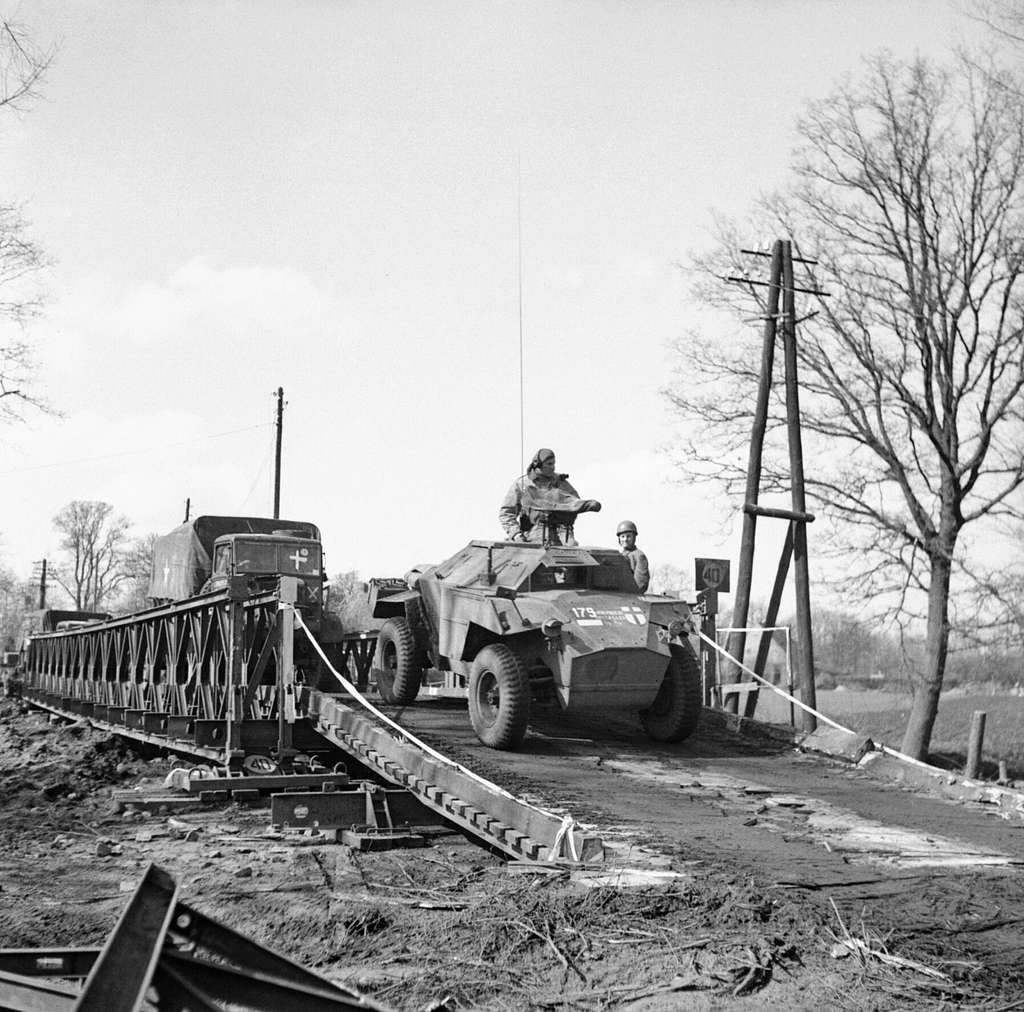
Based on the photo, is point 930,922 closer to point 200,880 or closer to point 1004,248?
point 200,880

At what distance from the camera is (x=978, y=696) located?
1329 inches

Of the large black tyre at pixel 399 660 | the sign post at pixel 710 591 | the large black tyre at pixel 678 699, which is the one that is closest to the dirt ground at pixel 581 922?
the large black tyre at pixel 678 699

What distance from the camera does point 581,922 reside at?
6.20 m

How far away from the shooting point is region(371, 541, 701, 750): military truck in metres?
11.2

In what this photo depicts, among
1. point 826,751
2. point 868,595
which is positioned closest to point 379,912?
point 826,751

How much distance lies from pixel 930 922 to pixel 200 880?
455 centimetres

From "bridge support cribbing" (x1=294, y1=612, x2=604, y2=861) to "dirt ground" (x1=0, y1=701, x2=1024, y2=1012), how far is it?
28 centimetres

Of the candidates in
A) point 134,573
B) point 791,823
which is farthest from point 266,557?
point 134,573

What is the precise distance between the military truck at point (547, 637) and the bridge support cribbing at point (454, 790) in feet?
3.42

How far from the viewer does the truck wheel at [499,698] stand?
11.0 metres

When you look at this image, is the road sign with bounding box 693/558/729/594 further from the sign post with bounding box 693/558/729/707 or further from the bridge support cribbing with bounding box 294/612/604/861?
the bridge support cribbing with bounding box 294/612/604/861

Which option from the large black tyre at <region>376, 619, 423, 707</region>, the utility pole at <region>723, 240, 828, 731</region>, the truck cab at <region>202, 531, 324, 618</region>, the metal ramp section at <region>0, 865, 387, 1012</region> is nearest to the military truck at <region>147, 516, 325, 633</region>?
the truck cab at <region>202, 531, 324, 618</region>

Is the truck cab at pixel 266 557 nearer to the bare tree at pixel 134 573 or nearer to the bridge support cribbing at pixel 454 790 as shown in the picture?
the bridge support cribbing at pixel 454 790

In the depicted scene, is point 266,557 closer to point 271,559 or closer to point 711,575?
point 271,559
